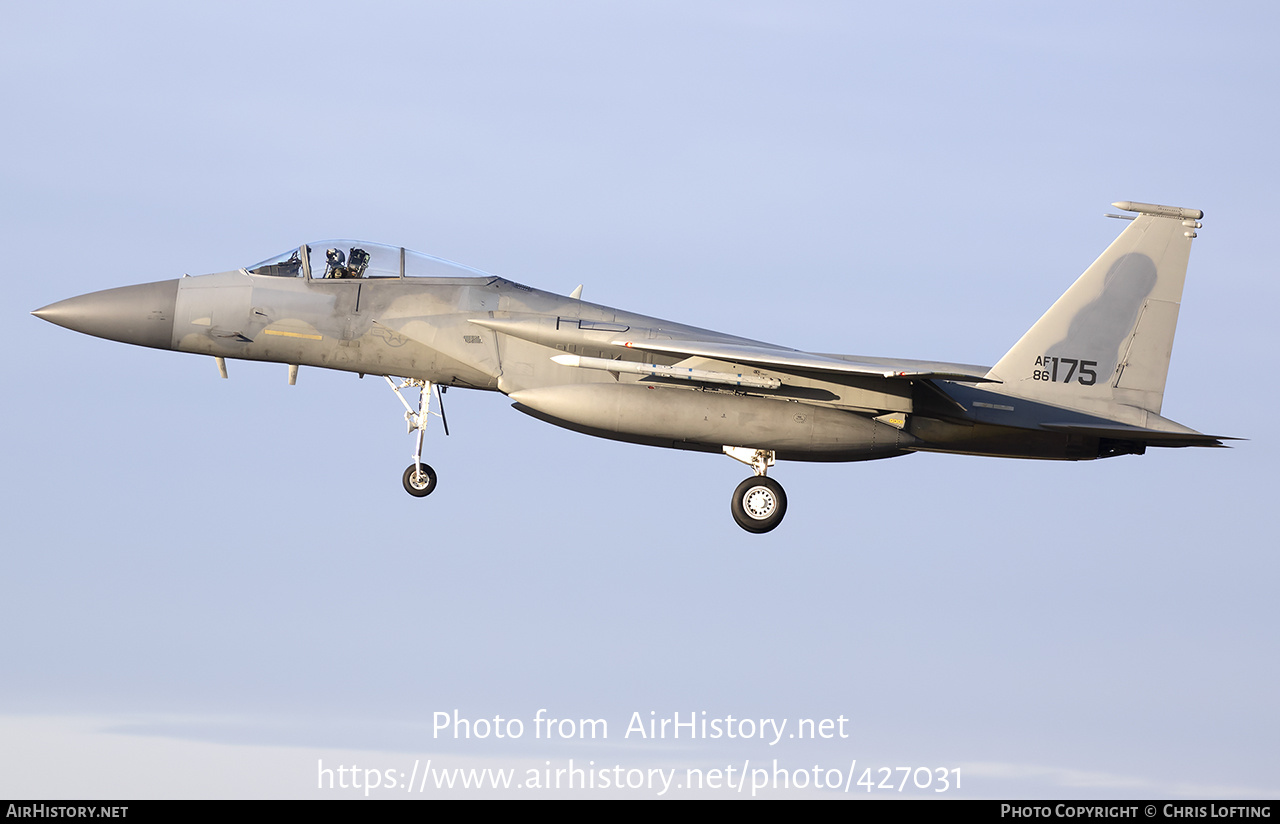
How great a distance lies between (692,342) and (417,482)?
13.7ft

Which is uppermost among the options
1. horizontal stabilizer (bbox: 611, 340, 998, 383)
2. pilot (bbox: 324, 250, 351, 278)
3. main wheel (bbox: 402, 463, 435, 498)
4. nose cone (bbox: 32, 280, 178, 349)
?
pilot (bbox: 324, 250, 351, 278)

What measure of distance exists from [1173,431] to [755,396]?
215 inches

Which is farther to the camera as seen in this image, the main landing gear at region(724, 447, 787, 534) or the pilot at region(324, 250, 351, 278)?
the pilot at region(324, 250, 351, 278)

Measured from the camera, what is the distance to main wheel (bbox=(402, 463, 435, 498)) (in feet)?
61.2

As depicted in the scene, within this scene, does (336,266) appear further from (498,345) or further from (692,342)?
(692,342)

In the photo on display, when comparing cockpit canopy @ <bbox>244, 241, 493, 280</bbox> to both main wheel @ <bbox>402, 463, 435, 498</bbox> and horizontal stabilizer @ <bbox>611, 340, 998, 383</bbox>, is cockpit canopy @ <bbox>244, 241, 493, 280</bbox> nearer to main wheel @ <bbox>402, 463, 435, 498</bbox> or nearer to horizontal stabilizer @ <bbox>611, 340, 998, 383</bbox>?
main wheel @ <bbox>402, 463, 435, 498</bbox>

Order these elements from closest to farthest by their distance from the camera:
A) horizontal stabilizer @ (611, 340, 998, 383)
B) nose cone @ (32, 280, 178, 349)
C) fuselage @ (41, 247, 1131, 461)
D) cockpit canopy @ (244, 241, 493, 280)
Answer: horizontal stabilizer @ (611, 340, 998, 383), fuselage @ (41, 247, 1131, 461), nose cone @ (32, 280, 178, 349), cockpit canopy @ (244, 241, 493, 280)

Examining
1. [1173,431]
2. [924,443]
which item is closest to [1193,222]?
[1173,431]

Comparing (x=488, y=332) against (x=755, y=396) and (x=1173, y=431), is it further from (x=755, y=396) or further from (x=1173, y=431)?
Answer: (x=1173, y=431)

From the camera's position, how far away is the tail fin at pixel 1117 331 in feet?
60.6

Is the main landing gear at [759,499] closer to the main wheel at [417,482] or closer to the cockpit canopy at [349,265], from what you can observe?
the main wheel at [417,482]

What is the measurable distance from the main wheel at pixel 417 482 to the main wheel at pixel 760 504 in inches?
162

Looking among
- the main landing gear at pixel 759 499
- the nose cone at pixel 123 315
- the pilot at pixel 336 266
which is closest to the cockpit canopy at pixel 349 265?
the pilot at pixel 336 266

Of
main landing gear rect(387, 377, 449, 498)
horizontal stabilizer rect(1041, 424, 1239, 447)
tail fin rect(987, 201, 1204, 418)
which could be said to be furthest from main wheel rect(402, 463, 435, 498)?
horizontal stabilizer rect(1041, 424, 1239, 447)
